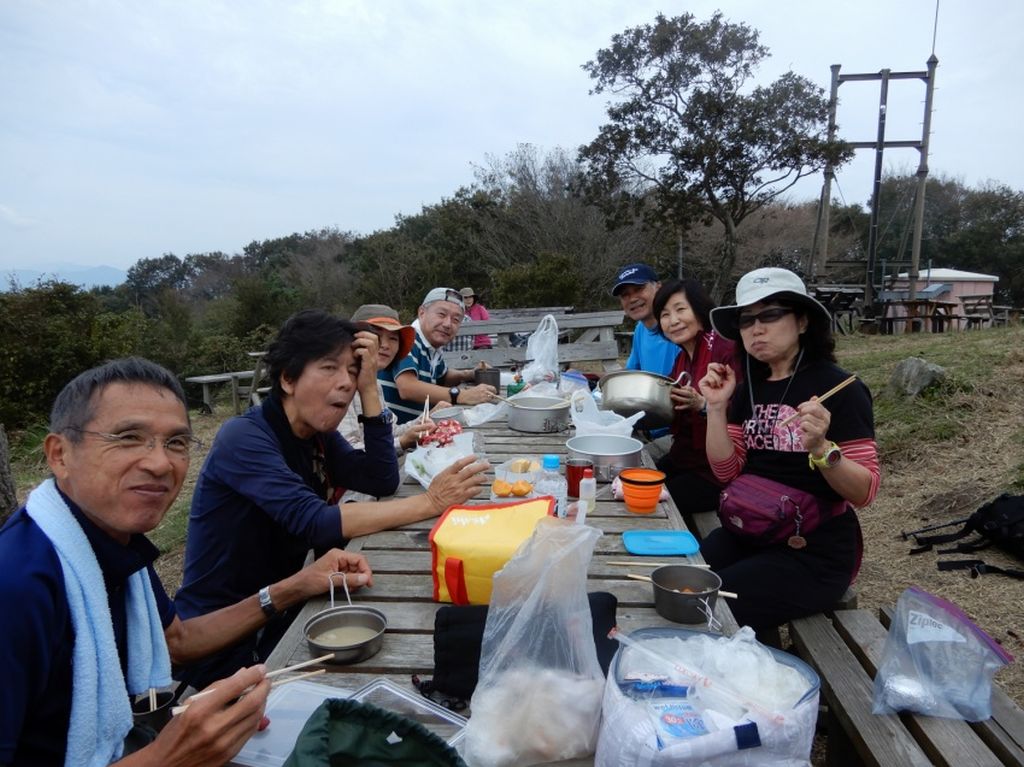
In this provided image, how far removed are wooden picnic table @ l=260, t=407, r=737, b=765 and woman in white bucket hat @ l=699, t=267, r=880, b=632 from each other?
1.16 ft

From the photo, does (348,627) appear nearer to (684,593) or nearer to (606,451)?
(684,593)

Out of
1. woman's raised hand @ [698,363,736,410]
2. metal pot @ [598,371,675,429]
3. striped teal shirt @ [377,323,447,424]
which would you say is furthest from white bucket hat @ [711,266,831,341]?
striped teal shirt @ [377,323,447,424]

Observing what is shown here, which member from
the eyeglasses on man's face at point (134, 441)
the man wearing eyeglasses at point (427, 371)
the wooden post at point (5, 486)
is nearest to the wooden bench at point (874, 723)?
the eyeglasses on man's face at point (134, 441)

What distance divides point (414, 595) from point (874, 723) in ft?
4.41

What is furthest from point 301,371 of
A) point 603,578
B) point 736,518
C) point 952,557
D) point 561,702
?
point 952,557

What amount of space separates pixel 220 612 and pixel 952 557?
13.4 ft

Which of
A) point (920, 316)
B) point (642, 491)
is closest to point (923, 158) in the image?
point (920, 316)

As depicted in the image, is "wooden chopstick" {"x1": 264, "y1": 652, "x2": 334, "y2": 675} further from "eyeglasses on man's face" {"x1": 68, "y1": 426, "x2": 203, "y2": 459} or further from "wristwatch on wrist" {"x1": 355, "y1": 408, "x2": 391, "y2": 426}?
"wristwatch on wrist" {"x1": 355, "y1": 408, "x2": 391, "y2": 426}

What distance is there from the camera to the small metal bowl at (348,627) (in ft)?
4.67

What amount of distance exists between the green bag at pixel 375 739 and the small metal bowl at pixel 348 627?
16.8 inches

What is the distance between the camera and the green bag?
0.97 metres

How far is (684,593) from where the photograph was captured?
155 cm

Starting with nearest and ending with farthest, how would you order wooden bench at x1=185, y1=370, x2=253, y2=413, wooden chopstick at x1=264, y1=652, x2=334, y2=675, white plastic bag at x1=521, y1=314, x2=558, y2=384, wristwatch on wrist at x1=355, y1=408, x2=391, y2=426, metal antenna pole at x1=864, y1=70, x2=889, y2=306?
1. wooden chopstick at x1=264, y1=652, x2=334, y2=675
2. wristwatch on wrist at x1=355, y1=408, x2=391, y2=426
3. white plastic bag at x1=521, y1=314, x2=558, y2=384
4. wooden bench at x1=185, y1=370, x2=253, y2=413
5. metal antenna pole at x1=864, y1=70, x2=889, y2=306

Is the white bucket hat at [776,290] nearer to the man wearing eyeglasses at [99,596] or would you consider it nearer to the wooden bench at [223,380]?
the man wearing eyeglasses at [99,596]
